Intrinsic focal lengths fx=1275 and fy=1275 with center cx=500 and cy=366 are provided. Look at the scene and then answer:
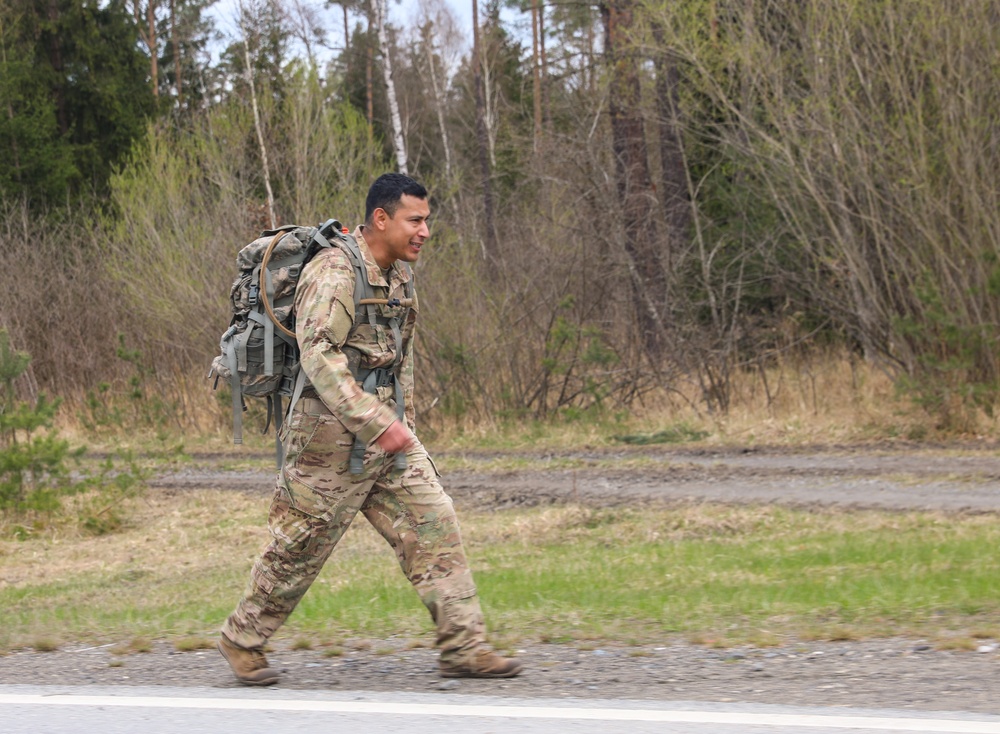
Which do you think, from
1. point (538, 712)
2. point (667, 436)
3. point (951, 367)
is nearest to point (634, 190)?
point (667, 436)

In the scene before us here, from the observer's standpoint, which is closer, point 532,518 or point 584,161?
point 532,518

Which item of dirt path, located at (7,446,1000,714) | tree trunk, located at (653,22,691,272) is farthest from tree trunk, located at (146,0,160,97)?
dirt path, located at (7,446,1000,714)

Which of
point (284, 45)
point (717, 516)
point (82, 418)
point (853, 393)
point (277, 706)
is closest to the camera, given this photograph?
point (277, 706)

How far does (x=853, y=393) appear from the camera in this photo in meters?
16.8

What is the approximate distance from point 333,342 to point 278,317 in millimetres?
315

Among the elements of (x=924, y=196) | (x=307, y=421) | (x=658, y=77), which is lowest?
(x=307, y=421)

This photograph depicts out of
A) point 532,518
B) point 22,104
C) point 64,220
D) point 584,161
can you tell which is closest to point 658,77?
point 584,161

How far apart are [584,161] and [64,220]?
15.8 m

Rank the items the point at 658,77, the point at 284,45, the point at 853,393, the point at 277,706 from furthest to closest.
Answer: the point at 284,45, the point at 658,77, the point at 853,393, the point at 277,706

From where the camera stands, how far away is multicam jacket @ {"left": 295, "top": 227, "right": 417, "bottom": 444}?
16.0ft

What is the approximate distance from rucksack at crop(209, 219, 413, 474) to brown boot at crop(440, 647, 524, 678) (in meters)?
0.83

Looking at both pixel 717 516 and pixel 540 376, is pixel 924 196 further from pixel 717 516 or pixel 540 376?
pixel 717 516

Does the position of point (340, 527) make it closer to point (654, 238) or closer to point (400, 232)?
point (400, 232)

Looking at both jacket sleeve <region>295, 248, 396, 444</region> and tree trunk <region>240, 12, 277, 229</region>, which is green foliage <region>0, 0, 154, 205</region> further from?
jacket sleeve <region>295, 248, 396, 444</region>
